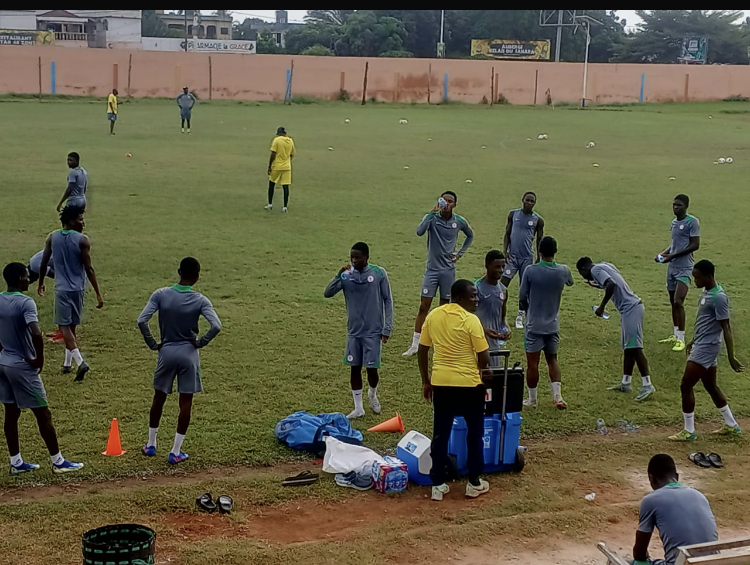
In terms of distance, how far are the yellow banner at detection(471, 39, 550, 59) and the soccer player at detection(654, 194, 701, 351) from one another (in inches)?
2672

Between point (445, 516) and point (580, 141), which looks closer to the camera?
point (445, 516)

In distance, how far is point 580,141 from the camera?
124 ft

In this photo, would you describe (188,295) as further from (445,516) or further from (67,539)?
(445,516)

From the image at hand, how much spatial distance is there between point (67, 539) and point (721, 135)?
38839 millimetres

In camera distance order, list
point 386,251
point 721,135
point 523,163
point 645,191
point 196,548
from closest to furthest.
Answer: point 196,548, point 386,251, point 645,191, point 523,163, point 721,135

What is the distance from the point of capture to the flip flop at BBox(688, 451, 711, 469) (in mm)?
8664

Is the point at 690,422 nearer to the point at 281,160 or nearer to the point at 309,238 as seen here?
the point at 309,238

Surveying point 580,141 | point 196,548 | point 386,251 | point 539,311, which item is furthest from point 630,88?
point 196,548

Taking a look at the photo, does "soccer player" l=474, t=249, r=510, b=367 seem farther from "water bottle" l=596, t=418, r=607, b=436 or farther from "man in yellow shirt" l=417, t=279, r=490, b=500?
"man in yellow shirt" l=417, t=279, r=490, b=500

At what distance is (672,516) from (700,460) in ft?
10.4

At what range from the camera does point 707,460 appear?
8711mm

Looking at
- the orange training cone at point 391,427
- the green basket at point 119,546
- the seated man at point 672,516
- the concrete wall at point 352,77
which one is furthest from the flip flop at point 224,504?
the concrete wall at point 352,77

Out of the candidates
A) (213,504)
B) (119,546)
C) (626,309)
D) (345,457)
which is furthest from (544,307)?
(119,546)

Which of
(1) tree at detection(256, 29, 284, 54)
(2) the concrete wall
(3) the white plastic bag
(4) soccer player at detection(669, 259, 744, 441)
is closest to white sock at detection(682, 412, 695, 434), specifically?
(4) soccer player at detection(669, 259, 744, 441)
